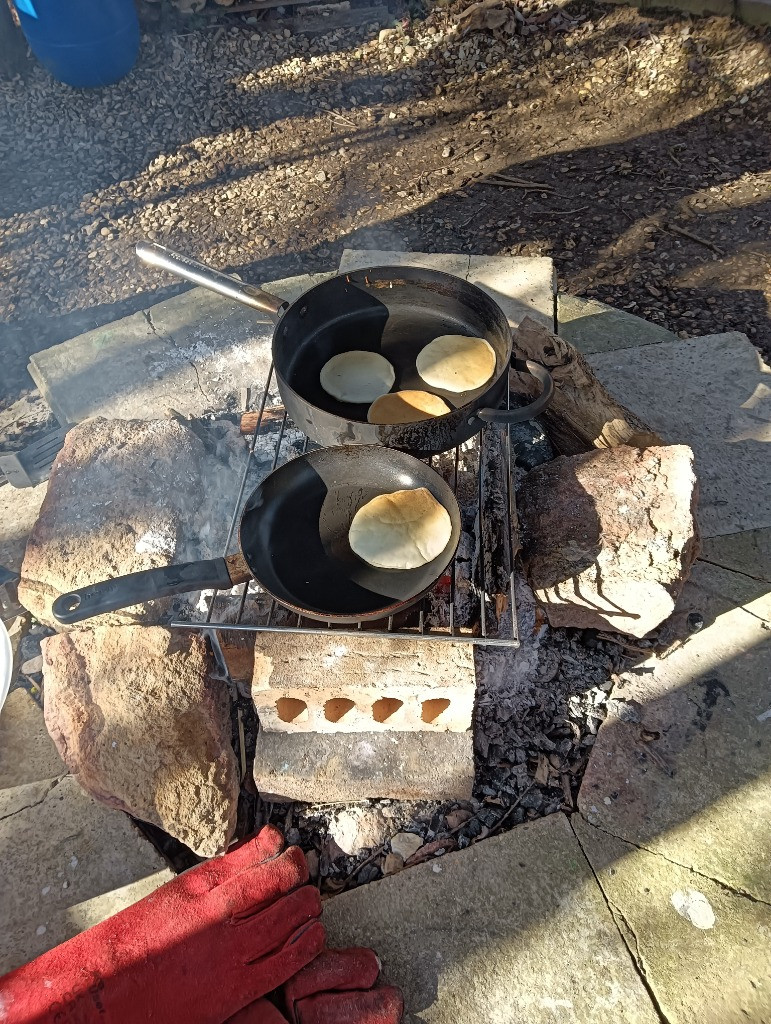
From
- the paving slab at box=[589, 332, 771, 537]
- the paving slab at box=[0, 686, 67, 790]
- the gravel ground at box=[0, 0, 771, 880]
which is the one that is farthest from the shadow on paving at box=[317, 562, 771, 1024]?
the gravel ground at box=[0, 0, 771, 880]

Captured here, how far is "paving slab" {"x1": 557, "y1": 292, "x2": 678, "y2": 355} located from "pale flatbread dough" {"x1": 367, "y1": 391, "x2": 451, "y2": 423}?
1828 mm

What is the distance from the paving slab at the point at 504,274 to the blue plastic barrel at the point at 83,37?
5.13 metres

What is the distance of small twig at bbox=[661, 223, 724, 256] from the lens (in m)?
5.46

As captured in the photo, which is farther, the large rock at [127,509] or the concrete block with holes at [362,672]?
the large rock at [127,509]

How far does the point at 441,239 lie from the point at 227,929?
547cm

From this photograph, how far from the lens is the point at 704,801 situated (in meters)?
2.49

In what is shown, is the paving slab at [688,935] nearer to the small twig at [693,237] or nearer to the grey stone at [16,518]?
the grey stone at [16,518]

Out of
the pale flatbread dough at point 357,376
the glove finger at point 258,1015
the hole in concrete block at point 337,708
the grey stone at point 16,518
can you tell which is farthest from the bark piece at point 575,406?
the grey stone at point 16,518

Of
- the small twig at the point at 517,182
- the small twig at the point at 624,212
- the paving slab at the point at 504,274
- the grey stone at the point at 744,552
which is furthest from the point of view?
the small twig at the point at 517,182

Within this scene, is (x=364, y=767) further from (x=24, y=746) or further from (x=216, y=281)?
(x=216, y=281)

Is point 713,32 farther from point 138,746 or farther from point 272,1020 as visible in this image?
point 272,1020

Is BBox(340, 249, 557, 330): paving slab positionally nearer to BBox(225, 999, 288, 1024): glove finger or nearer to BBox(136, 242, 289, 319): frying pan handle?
BBox(136, 242, 289, 319): frying pan handle

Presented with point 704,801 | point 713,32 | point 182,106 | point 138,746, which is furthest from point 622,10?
point 138,746

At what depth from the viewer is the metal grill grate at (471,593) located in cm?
227
